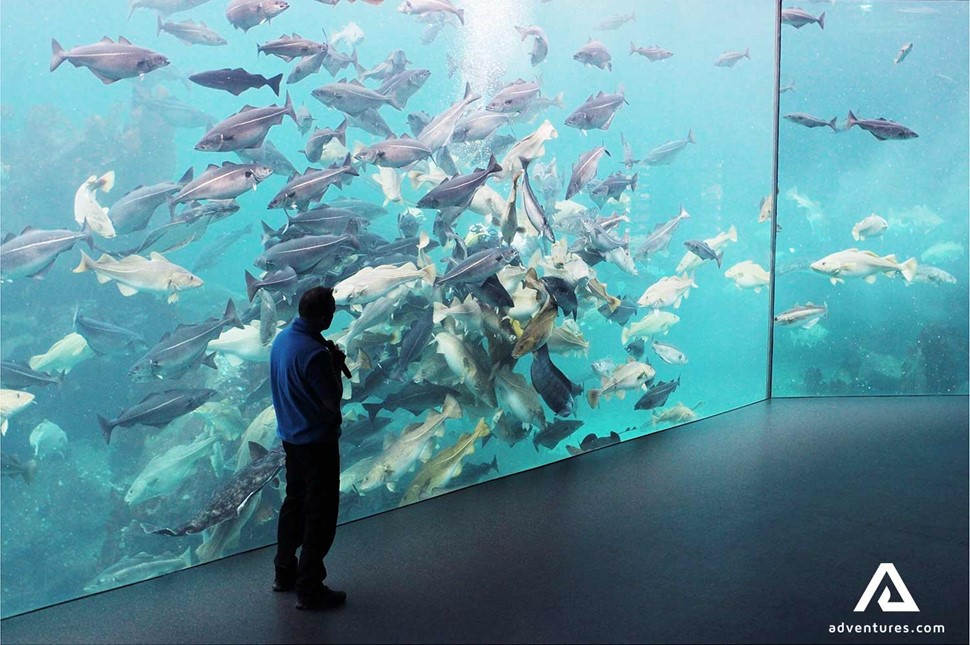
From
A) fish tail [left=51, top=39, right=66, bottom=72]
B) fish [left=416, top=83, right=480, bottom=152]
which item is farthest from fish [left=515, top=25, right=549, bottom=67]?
fish tail [left=51, top=39, right=66, bottom=72]

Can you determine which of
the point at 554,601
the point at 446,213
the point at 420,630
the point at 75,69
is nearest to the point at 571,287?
the point at 446,213

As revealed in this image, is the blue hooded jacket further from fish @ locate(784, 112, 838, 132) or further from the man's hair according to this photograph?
fish @ locate(784, 112, 838, 132)

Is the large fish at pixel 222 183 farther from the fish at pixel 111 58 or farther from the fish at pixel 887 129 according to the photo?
the fish at pixel 887 129

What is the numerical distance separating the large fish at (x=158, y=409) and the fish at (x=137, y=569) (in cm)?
59

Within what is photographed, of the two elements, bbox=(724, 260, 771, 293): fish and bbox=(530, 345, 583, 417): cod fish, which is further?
bbox=(724, 260, 771, 293): fish

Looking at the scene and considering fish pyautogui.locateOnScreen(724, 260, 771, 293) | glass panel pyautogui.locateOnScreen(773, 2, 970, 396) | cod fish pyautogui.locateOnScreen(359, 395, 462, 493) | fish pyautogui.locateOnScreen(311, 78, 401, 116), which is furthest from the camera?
glass panel pyautogui.locateOnScreen(773, 2, 970, 396)

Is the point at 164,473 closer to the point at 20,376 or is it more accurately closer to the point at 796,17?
the point at 20,376

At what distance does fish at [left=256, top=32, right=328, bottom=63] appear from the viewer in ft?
12.4

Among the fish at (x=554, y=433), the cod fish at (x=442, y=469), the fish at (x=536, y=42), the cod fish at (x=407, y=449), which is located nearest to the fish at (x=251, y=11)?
the fish at (x=536, y=42)

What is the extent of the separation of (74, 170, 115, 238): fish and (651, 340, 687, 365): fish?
4219 millimetres

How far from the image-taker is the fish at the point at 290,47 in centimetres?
379

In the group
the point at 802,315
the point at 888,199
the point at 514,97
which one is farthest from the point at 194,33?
the point at 888,199

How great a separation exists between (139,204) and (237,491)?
5.05ft

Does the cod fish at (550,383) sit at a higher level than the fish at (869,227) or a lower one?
lower
